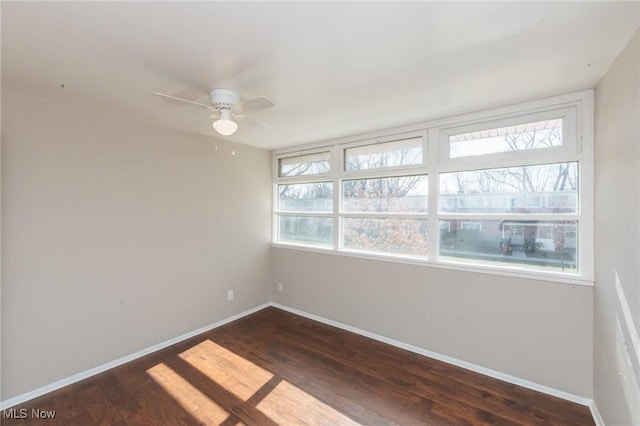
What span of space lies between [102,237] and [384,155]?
9.95ft

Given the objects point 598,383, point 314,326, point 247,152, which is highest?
point 247,152

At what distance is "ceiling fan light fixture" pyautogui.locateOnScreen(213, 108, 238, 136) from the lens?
1987 mm

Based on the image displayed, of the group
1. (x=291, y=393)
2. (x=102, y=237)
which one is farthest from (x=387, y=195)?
(x=102, y=237)

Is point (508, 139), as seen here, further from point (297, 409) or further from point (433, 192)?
point (297, 409)

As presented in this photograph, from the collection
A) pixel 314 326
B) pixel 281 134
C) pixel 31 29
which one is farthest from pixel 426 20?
pixel 314 326

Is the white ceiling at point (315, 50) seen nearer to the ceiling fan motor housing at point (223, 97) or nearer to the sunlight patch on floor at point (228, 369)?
the ceiling fan motor housing at point (223, 97)

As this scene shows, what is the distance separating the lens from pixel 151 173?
115 inches

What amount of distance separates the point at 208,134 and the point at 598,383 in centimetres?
428

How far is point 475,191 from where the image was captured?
2668 mm

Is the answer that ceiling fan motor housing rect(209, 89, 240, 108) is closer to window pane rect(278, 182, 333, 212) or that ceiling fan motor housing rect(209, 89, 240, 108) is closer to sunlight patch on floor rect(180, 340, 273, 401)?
window pane rect(278, 182, 333, 212)

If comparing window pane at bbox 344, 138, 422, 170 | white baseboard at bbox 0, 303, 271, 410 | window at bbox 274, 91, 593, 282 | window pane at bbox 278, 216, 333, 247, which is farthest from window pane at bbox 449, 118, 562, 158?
white baseboard at bbox 0, 303, 271, 410

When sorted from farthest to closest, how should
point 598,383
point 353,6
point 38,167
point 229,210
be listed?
1. point 229,210
2. point 38,167
3. point 598,383
4. point 353,6

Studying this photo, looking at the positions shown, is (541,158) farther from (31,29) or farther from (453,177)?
(31,29)

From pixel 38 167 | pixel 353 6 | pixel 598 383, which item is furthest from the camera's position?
pixel 38 167
